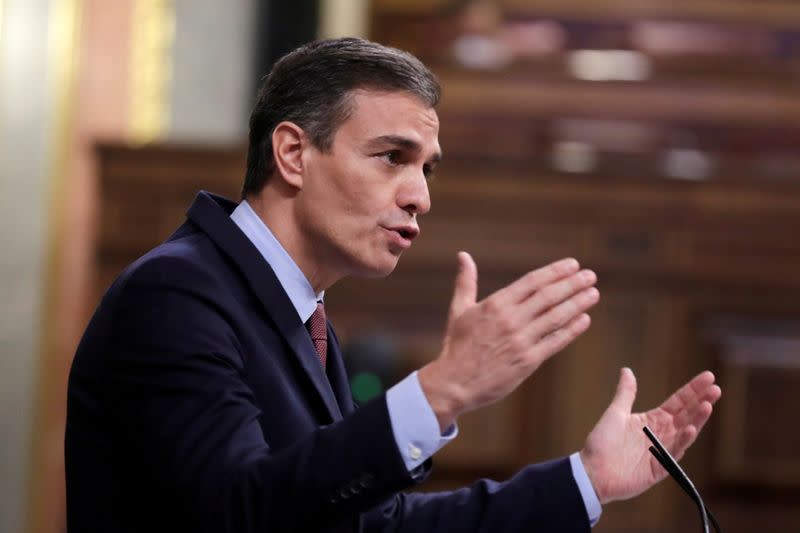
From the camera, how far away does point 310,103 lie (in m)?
1.60

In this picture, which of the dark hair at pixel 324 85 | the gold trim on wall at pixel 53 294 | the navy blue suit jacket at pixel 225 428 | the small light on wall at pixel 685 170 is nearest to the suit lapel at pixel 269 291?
the navy blue suit jacket at pixel 225 428

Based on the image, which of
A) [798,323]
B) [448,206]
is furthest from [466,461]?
[798,323]

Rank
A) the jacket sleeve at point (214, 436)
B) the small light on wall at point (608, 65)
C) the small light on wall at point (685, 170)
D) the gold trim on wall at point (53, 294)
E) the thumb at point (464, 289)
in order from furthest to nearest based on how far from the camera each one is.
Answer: the small light on wall at point (608, 65)
the gold trim on wall at point (53, 294)
the small light on wall at point (685, 170)
the thumb at point (464, 289)
the jacket sleeve at point (214, 436)

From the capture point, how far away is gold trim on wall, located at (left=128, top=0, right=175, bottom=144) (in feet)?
16.2

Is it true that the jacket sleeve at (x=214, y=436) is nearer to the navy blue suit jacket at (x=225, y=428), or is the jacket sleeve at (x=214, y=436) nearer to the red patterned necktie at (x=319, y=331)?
the navy blue suit jacket at (x=225, y=428)

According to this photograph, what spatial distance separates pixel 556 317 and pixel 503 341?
6 centimetres

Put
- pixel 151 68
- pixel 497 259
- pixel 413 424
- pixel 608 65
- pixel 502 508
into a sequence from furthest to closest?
pixel 151 68, pixel 608 65, pixel 497 259, pixel 502 508, pixel 413 424

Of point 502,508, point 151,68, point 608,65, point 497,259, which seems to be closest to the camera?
point 502,508

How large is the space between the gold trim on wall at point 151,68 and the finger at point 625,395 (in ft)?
11.5

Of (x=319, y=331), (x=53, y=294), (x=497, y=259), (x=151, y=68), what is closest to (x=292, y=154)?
(x=319, y=331)

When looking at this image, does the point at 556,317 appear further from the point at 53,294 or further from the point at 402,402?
the point at 53,294

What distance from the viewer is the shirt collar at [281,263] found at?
161 centimetres

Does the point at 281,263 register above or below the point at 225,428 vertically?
above

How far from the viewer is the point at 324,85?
1592mm
